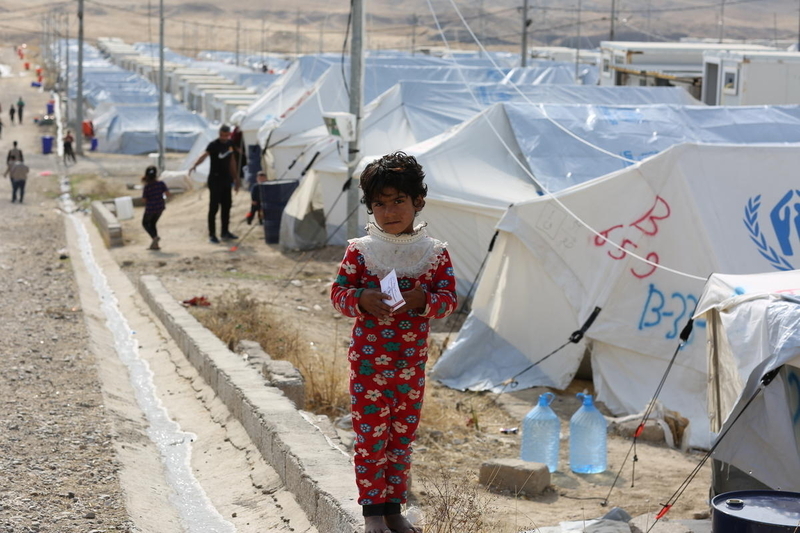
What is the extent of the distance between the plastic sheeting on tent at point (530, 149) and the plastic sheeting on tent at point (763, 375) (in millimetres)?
6117

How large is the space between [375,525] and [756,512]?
128 centimetres

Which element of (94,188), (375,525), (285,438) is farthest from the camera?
(94,188)

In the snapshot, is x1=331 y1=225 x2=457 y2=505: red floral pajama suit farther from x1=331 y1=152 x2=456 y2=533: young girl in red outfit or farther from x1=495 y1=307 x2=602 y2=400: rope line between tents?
x1=495 y1=307 x2=602 y2=400: rope line between tents

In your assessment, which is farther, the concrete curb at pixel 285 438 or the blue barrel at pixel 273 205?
the blue barrel at pixel 273 205

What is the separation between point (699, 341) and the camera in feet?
26.0

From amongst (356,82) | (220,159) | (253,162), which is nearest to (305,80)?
(253,162)

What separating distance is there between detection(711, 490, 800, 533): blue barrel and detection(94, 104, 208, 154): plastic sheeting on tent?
40.4 m

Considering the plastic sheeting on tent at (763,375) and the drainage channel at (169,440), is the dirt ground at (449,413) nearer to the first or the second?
Result: the drainage channel at (169,440)

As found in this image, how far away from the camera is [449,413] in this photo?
27.0 feet

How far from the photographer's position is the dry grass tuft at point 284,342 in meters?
7.58

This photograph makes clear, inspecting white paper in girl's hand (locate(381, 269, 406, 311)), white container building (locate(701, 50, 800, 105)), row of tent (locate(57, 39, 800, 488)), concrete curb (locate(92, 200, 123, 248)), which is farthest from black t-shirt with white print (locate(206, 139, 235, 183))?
white paper in girl's hand (locate(381, 269, 406, 311))

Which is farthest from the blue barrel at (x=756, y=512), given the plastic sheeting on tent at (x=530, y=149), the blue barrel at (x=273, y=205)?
the blue barrel at (x=273, y=205)

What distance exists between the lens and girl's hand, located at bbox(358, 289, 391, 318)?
11.4 ft

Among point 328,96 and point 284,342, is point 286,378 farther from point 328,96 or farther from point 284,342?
point 328,96
